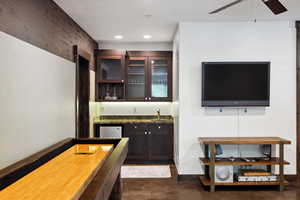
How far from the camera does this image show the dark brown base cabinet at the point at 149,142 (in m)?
5.60

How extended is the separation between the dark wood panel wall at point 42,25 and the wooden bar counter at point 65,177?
124cm

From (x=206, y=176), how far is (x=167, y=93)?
7.46 feet

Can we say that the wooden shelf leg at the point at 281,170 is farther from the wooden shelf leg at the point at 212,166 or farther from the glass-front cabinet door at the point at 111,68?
the glass-front cabinet door at the point at 111,68

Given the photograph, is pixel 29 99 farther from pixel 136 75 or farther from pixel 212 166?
pixel 136 75

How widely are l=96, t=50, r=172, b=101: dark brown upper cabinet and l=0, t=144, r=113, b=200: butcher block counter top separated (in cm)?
335

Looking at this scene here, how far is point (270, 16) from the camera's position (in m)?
4.09

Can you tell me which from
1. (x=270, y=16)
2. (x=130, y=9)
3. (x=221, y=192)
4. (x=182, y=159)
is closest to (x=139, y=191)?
(x=182, y=159)

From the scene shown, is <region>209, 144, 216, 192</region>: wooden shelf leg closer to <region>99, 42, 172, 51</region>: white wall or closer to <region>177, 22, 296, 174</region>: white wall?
<region>177, 22, 296, 174</region>: white wall

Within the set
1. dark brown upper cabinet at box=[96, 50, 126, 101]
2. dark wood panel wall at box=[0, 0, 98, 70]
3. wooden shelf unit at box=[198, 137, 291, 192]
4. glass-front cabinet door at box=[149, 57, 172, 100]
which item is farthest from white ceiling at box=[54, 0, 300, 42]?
wooden shelf unit at box=[198, 137, 291, 192]

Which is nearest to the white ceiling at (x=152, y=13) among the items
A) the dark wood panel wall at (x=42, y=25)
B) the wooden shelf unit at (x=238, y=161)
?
the dark wood panel wall at (x=42, y=25)

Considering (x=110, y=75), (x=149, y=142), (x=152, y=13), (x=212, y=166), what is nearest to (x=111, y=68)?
(x=110, y=75)

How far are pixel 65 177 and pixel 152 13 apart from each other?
2.79 metres

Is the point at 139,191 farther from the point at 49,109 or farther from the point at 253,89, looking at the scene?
the point at 253,89

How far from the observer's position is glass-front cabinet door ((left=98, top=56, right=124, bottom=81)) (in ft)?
19.6
